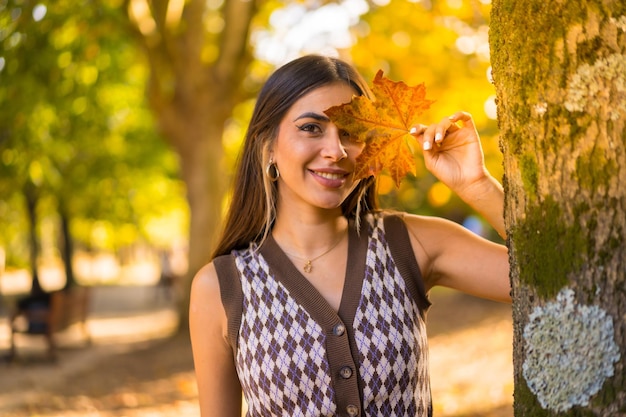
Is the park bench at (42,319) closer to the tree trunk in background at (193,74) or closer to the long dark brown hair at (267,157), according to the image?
the tree trunk in background at (193,74)

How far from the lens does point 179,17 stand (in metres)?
13.3

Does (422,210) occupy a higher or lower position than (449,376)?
higher

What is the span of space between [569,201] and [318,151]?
96 cm

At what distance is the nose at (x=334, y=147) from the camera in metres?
2.38

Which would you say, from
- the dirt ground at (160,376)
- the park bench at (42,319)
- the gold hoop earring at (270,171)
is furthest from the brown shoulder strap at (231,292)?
the park bench at (42,319)

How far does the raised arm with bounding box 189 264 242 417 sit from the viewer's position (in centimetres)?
255

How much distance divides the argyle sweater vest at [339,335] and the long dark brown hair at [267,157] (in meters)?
0.16

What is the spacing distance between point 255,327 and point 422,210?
22100 millimetres

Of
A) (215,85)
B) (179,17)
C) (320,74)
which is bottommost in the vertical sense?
(320,74)

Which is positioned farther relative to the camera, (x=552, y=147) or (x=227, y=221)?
(x=227, y=221)

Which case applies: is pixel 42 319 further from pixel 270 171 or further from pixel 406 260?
pixel 406 260

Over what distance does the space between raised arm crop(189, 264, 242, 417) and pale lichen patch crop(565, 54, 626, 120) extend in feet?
4.34

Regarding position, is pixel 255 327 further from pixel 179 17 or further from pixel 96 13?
pixel 179 17

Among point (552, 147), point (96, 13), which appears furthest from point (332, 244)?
point (96, 13)
